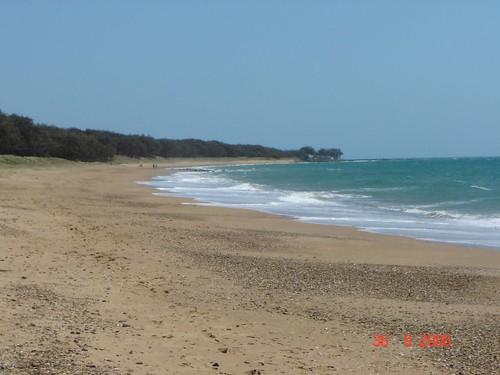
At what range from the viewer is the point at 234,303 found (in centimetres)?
792

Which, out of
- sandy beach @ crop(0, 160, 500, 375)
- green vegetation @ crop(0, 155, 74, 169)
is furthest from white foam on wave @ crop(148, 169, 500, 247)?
green vegetation @ crop(0, 155, 74, 169)

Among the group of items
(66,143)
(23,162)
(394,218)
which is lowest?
(394,218)

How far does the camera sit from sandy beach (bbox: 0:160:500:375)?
5582 millimetres

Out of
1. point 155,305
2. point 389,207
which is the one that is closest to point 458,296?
point 155,305

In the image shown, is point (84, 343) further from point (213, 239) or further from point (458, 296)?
point (213, 239)

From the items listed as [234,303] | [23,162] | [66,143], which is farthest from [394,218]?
[66,143]

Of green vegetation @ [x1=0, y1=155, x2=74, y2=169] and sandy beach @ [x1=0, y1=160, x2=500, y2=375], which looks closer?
sandy beach @ [x1=0, y1=160, x2=500, y2=375]

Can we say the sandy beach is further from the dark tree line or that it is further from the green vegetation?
the dark tree line

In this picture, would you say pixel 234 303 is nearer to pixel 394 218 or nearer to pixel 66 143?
pixel 394 218

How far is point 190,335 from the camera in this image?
6.35m

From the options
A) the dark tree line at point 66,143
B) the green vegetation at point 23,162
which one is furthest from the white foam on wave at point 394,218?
Answer: the dark tree line at point 66,143

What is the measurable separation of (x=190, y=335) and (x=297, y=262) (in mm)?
5108

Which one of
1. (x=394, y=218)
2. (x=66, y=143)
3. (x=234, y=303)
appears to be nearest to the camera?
(x=234, y=303)

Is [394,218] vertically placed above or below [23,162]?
below
